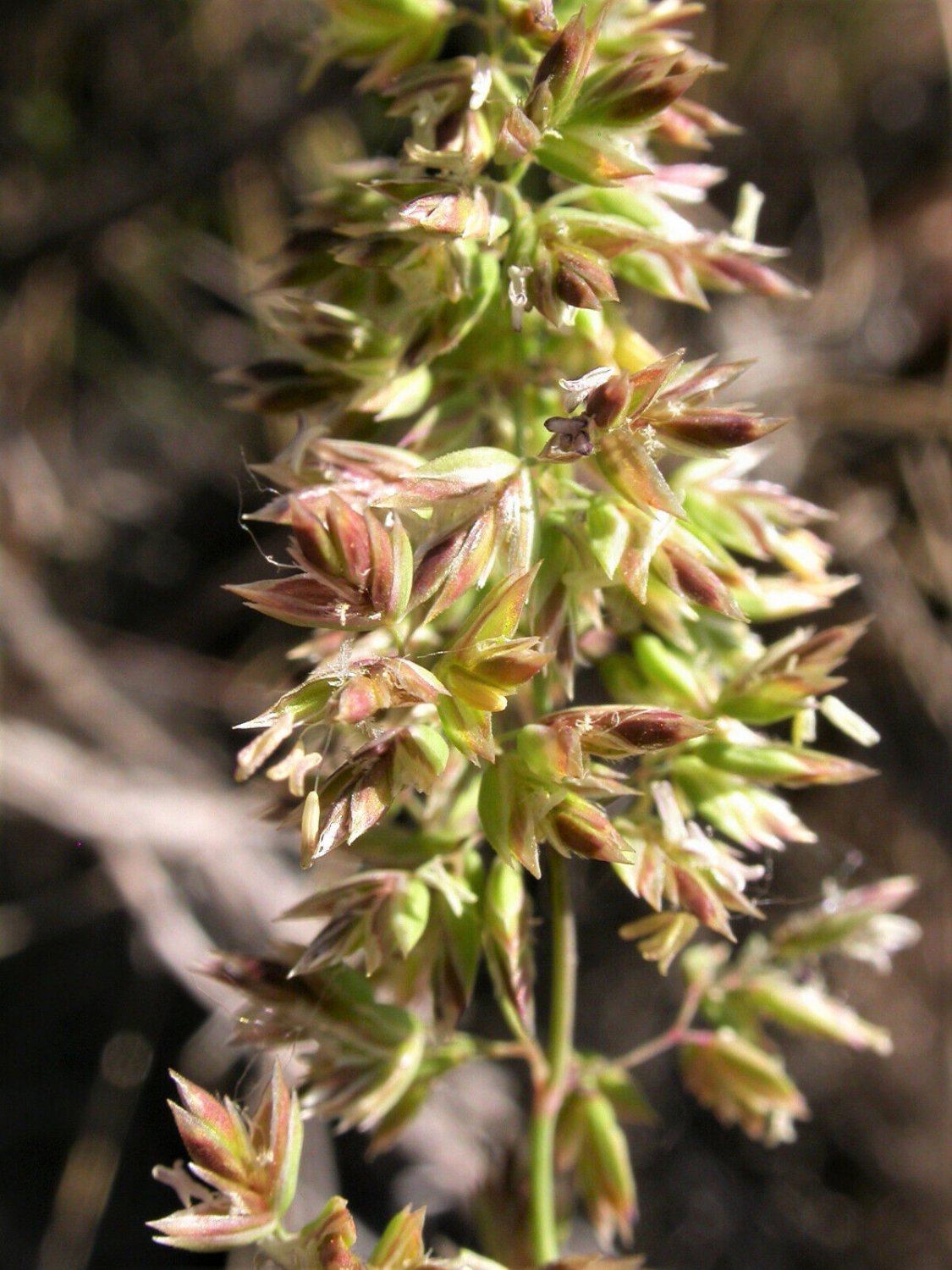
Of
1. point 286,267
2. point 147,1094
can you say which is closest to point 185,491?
point 147,1094

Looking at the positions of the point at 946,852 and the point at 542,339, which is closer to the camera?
the point at 542,339

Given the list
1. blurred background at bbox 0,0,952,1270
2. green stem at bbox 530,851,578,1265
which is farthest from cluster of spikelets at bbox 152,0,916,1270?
blurred background at bbox 0,0,952,1270

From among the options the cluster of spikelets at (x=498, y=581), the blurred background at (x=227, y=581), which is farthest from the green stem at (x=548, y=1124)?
the blurred background at (x=227, y=581)

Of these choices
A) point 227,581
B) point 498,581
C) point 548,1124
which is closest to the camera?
point 498,581

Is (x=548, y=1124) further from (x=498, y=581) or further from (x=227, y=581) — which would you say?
(x=227, y=581)

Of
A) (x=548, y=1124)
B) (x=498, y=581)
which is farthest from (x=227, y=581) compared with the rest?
(x=498, y=581)

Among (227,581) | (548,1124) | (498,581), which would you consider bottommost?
(227,581)

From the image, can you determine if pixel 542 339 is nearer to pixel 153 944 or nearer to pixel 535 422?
pixel 535 422
